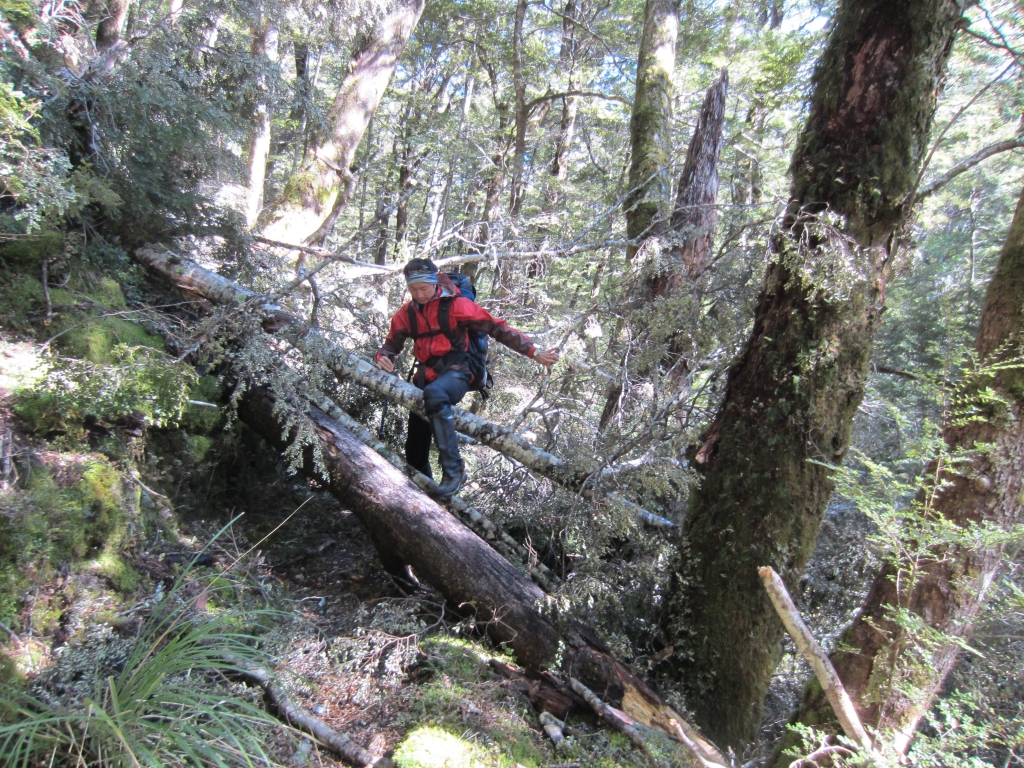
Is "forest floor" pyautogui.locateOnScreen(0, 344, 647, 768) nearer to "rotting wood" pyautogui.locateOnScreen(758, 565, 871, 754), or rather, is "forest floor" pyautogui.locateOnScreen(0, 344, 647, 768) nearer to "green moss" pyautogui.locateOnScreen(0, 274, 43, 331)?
"green moss" pyautogui.locateOnScreen(0, 274, 43, 331)

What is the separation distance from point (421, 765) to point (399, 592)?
1.79 meters

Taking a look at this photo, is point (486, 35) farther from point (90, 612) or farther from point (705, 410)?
point (90, 612)

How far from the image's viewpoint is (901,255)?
3281 mm

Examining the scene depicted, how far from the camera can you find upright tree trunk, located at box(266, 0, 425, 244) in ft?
24.5

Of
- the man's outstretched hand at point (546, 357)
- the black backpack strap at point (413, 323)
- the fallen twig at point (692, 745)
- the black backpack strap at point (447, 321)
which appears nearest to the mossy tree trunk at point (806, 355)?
the fallen twig at point (692, 745)

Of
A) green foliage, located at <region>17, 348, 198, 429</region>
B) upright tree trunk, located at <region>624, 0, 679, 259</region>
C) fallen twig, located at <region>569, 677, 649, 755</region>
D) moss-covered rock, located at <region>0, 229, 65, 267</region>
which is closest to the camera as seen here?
fallen twig, located at <region>569, 677, 649, 755</region>

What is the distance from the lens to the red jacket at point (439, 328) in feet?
15.2

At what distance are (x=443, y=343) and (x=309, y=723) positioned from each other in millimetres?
3098

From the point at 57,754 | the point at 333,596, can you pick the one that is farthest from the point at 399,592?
the point at 57,754

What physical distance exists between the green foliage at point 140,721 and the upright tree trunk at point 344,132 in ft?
20.1

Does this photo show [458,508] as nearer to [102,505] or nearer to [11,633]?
[102,505]

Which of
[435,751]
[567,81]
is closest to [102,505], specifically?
[435,751]

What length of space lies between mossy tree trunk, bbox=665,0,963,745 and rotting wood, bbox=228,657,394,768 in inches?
82.3

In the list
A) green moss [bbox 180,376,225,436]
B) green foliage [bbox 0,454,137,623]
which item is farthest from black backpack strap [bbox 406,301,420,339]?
green foliage [bbox 0,454,137,623]
